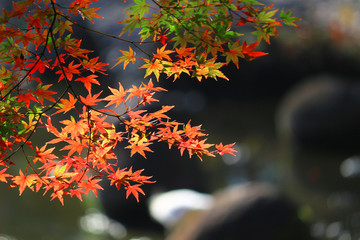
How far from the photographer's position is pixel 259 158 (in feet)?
21.0

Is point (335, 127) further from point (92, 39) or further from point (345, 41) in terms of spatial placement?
point (92, 39)

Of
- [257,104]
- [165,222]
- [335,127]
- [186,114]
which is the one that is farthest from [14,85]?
[257,104]

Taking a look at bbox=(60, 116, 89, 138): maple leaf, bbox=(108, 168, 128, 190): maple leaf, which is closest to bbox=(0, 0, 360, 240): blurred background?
bbox=(108, 168, 128, 190): maple leaf

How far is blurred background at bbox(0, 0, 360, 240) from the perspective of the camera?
14.3 feet

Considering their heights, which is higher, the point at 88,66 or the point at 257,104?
the point at 257,104

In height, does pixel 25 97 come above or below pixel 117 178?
above

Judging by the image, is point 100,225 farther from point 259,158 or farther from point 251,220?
point 251,220

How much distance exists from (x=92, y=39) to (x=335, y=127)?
11.8 feet

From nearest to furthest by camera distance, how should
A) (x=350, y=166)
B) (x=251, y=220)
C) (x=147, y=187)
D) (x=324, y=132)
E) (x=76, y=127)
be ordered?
(x=76, y=127) < (x=251, y=220) < (x=324, y=132) < (x=350, y=166) < (x=147, y=187)

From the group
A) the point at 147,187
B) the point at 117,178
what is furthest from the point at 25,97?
the point at 147,187

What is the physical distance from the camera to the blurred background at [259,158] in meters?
4.37

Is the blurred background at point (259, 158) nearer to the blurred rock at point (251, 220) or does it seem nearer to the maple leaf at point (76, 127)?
the blurred rock at point (251, 220)

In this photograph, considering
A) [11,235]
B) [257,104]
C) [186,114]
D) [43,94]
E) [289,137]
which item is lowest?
[43,94]

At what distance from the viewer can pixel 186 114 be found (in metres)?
5.94
